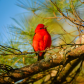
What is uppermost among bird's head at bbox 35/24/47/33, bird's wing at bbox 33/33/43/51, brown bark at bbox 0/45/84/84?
bird's head at bbox 35/24/47/33

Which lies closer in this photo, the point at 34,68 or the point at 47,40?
the point at 34,68

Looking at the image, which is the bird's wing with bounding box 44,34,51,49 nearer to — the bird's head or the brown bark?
the bird's head

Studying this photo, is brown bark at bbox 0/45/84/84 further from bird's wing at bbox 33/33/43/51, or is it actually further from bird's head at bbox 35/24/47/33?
bird's head at bbox 35/24/47/33

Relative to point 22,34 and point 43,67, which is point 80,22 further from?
point 22,34

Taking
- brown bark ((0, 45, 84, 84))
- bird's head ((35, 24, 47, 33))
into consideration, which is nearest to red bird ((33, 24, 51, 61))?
bird's head ((35, 24, 47, 33))

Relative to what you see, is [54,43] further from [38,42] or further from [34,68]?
[34,68]

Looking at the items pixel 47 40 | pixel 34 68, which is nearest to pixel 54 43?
pixel 47 40

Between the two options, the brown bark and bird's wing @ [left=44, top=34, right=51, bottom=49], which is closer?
the brown bark

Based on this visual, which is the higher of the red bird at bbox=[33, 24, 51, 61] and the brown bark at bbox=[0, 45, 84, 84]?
the red bird at bbox=[33, 24, 51, 61]

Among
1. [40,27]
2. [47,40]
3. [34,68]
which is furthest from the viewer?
[40,27]

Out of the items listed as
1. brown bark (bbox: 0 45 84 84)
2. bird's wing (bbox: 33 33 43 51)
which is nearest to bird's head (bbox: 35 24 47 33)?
bird's wing (bbox: 33 33 43 51)

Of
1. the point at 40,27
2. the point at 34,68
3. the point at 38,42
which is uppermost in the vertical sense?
the point at 40,27

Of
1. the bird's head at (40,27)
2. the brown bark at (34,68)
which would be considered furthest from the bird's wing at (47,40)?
the brown bark at (34,68)

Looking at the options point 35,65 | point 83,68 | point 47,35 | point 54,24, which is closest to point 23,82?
point 35,65
